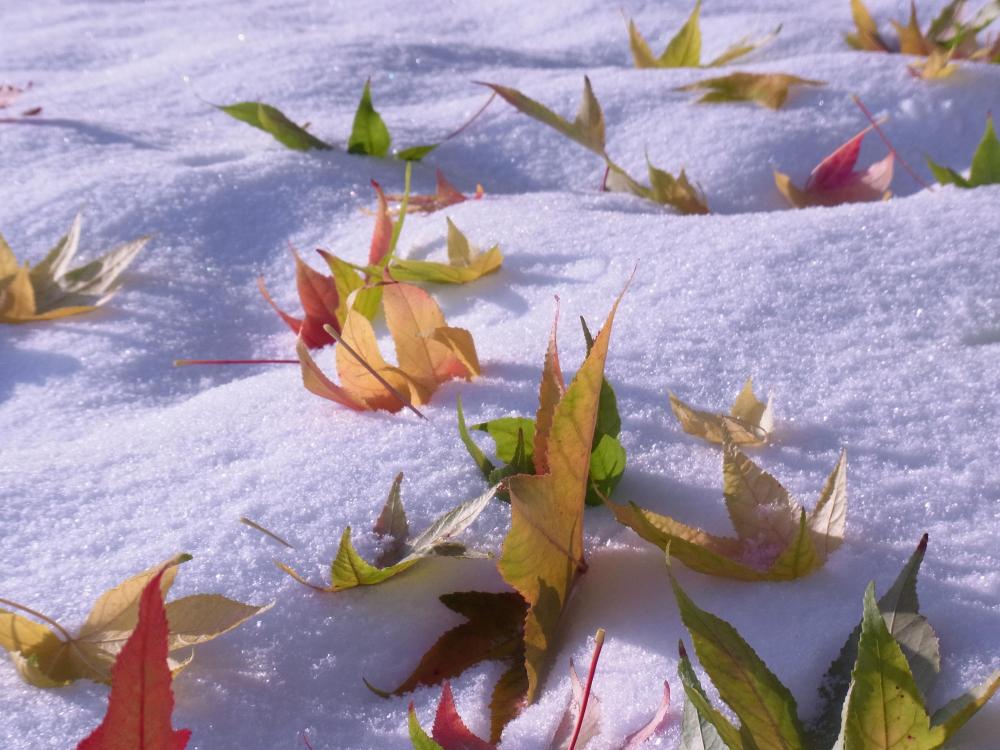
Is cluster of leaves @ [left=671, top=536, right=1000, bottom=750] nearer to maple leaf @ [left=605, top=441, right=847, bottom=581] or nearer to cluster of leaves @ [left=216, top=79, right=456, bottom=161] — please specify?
maple leaf @ [left=605, top=441, right=847, bottom=581]

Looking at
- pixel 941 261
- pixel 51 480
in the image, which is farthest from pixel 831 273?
pixel 51 480

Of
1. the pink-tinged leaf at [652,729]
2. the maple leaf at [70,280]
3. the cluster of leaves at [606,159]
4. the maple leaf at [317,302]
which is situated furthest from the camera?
the cluster of leaves at [606,159]

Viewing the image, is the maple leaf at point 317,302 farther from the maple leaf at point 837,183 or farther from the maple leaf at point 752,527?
the maple leaf at point 837,183

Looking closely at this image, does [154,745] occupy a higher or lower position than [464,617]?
higher

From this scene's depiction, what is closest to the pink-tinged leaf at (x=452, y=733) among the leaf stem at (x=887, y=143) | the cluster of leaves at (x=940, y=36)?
the leaf stem at (x=887, y=143)

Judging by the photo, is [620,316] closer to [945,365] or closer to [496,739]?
[945,365]

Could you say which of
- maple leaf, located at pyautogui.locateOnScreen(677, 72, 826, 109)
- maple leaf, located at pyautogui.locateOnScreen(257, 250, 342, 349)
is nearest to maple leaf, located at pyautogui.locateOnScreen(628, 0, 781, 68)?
maple leaf, located at pyautogui.locateOnScreen(677, 72, 826, 109)
